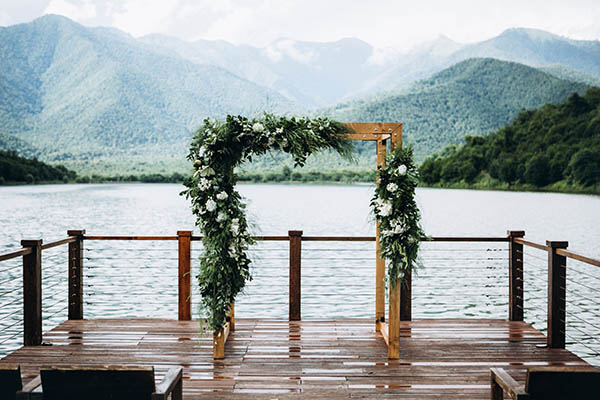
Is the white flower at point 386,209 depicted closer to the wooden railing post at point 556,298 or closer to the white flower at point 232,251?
the white flower at point 232,251

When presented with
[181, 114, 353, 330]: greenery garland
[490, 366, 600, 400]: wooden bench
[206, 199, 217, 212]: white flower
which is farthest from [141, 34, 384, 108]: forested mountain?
[490, 366, 600, 400]: wooden bench

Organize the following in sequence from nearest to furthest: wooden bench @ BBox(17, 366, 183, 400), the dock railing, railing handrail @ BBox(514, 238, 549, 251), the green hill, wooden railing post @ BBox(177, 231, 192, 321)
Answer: wooden bench @ BBox(17, 366, 183, 400)
the dock railing
railing handrail @ BBox(514, 238, 549, 251)
wooden railing post @ BBox(177, 231, 192, 321)
the green hill

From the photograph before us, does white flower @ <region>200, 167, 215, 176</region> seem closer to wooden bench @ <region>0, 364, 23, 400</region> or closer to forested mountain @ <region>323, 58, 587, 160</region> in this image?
wooden bench @ <region>0, 364, 23, 400</region>

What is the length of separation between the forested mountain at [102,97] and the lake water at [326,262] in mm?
9214

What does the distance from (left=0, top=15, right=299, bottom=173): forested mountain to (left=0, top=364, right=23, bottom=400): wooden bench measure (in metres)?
57.6

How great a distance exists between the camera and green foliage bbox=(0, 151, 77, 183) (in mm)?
57531

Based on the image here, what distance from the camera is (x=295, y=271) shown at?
18.7ft

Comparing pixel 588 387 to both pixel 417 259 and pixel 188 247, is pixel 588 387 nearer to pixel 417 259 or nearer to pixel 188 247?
pixel 417 259

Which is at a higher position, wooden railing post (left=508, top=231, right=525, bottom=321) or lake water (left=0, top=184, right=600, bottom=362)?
wooden railing post (left=508, top=231, right=525, bottom=321)

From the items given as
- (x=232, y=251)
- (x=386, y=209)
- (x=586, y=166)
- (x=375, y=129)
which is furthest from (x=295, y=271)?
(x=586, y=166)

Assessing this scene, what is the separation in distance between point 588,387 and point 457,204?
46.0 m

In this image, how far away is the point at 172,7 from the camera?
4011 inches

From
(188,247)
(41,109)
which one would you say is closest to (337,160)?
(188,247)

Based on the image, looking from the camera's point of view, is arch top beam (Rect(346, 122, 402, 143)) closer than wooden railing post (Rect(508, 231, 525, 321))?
Yes
